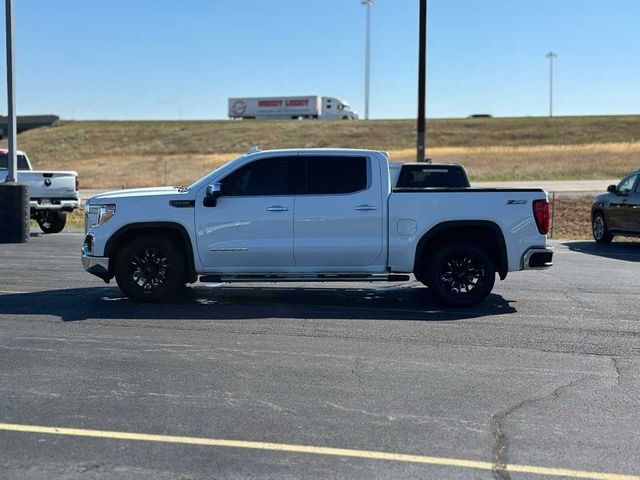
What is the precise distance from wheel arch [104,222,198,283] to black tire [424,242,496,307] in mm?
2899

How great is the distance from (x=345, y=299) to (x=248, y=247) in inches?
62.9

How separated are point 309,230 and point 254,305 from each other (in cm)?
118

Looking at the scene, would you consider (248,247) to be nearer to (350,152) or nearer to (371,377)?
(350,152)

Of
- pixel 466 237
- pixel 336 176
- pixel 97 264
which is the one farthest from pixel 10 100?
pixel 466 237

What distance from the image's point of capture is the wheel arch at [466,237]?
30.4 ft

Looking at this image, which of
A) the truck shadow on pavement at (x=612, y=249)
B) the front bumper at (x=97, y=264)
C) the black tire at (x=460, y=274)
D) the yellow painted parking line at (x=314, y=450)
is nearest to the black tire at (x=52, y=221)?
the front bumper at (x=97, y=264)

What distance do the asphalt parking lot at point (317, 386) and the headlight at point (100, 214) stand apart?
3.35 feet

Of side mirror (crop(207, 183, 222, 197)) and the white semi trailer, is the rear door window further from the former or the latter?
the white semi trailer

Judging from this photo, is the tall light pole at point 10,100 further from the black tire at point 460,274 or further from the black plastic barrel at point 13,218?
the black tire at point 460,274

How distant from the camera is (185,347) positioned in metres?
7.30

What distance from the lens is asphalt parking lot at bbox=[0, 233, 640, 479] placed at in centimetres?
456

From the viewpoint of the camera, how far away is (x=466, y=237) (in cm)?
955

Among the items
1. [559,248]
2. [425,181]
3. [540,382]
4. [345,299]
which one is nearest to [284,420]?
[540,382]

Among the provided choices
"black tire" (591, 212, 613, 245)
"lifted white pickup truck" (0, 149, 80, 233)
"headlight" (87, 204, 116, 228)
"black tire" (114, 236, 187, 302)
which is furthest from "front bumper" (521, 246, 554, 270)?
"lifted white pickup truck" (0, 149, 80, 233)
